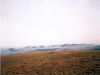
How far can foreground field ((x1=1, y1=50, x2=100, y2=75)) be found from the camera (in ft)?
15.4

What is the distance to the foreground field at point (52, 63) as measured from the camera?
15.4 feet

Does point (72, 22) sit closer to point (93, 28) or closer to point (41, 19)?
point (93, 28)

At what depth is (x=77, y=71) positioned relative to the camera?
464 cm

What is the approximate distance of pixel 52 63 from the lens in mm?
4910

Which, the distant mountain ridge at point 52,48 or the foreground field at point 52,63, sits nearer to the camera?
the foreground field at point 52,63

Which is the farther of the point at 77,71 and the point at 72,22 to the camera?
the point at 72,22

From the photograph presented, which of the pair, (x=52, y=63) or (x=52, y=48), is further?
(x=52, y=48)

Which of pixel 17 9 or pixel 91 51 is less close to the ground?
pixel 17 9

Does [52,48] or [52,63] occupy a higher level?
[52,48]

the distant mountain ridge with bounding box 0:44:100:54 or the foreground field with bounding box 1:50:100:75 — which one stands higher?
the distant mountain ridge with bounding box 0:44:100:54

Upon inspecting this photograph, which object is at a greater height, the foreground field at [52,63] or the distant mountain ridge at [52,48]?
the distant mountain ridge at [52,48]

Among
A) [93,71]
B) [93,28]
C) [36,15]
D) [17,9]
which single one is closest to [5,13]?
[17,9]

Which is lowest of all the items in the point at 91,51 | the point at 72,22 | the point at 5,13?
the point at 91,51

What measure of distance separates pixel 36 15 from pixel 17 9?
2.32 feet
